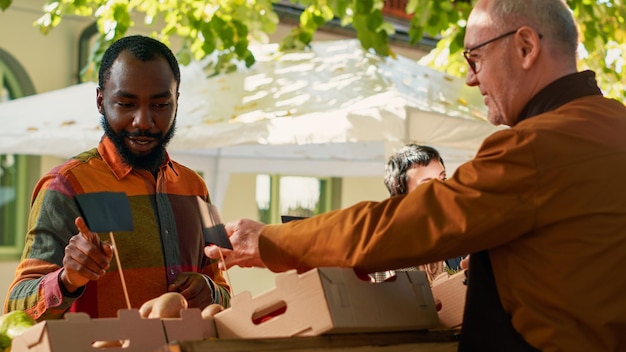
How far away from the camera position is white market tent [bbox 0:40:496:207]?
6184 mm

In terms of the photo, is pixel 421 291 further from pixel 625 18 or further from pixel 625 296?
pixel 625 18

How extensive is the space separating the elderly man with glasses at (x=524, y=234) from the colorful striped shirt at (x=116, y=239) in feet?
2.00

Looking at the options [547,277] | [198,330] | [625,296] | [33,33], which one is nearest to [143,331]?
[198,330]

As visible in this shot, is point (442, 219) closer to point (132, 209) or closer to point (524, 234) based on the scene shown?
point (524, 234)

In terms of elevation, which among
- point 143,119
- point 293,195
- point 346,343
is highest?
point 143,119

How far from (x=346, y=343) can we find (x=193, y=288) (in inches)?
29.0

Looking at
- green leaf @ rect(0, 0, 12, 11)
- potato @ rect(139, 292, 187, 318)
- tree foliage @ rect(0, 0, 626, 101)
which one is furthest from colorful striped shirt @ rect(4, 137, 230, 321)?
tree foliage @ rect(0, 0, 626, 101)

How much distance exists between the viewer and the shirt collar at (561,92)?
242 cm

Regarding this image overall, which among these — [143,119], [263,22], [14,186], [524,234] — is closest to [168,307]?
[143,119]

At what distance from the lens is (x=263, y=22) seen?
25.7 ft

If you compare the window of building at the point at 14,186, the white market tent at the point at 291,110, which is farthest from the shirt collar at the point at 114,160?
the window of building at the point at 14,186

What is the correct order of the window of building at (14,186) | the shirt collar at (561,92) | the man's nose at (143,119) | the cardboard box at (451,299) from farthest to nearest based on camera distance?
the window of building at (14,186)
the man's nose at (143,119)
the cardboard box at (451,299)
the shirt collar at (561,92)

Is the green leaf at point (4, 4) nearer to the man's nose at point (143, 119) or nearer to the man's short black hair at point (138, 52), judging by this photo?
the man's short black hair at point (138, 52)

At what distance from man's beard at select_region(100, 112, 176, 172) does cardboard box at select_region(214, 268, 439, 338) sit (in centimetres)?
76
